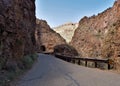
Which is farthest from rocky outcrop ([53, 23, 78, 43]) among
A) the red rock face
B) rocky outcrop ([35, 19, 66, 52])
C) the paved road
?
the paved road

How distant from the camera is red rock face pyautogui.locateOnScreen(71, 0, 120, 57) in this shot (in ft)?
201

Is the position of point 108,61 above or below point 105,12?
below

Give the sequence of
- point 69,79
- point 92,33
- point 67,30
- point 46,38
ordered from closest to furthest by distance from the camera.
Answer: point 69,79
point 92,33
point 46,38
point 67,30

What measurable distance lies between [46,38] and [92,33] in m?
27.0

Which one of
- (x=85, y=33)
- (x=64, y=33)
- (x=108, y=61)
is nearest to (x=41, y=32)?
(x=85, y=33)

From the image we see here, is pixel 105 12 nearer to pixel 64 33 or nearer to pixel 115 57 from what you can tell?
pixel 115 57

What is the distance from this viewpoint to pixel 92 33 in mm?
69188

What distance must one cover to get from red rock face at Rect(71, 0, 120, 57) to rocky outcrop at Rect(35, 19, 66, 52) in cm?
1160

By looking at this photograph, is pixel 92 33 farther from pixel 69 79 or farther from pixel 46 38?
pixel 69 79

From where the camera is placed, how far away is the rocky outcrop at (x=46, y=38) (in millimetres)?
88125

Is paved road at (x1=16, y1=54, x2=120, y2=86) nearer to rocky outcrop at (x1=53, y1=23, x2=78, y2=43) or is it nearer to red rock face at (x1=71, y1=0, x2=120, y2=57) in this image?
red rock face at (x1=71, y1=0, x2=120, y2=57)

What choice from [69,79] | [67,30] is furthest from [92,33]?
[67,30]

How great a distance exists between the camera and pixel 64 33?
146 meters

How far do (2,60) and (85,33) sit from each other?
6376 cm
